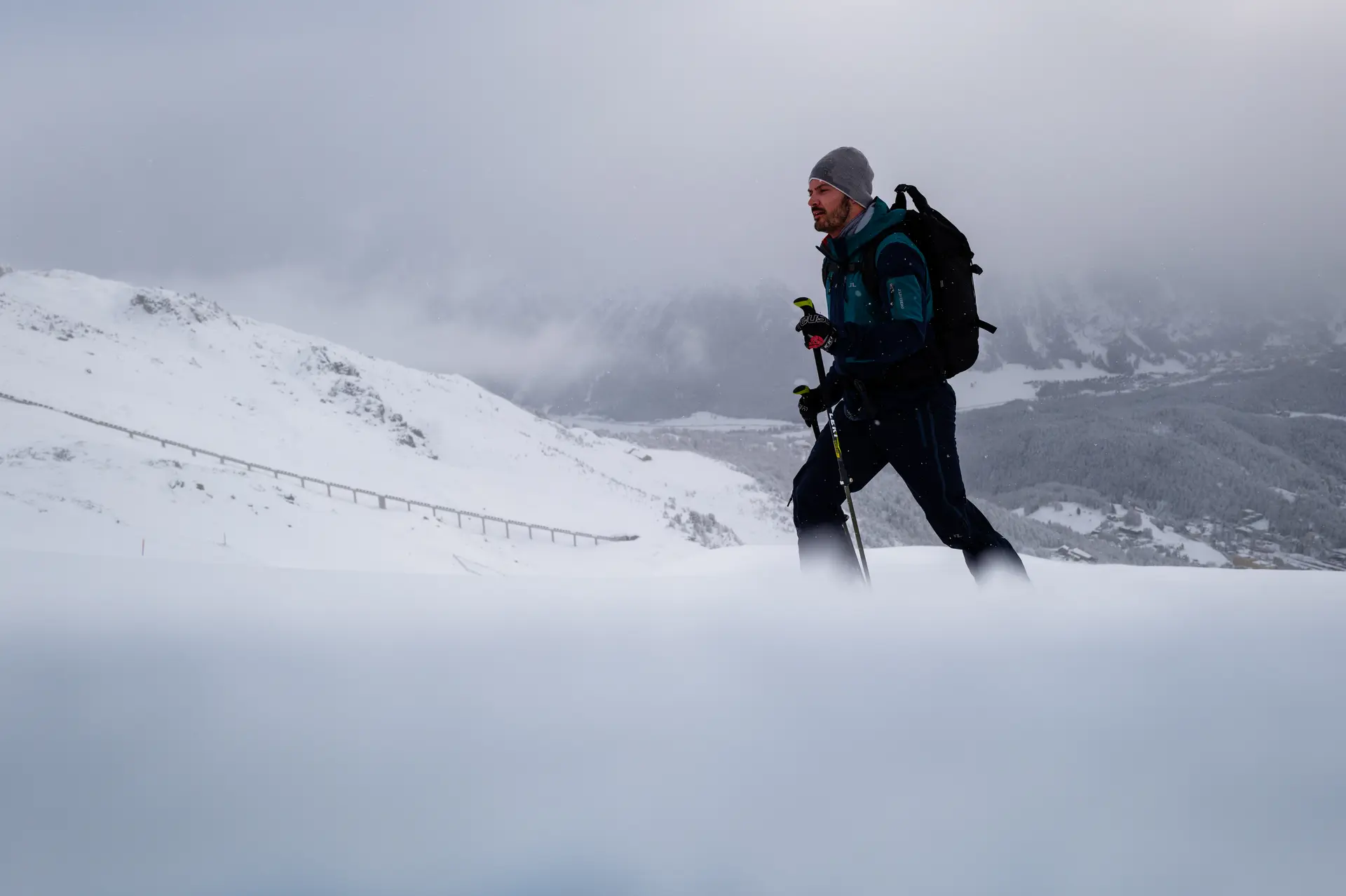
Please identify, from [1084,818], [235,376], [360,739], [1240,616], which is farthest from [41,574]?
[235,376]

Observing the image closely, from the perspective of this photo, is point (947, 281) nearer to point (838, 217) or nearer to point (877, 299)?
point (877, 299)

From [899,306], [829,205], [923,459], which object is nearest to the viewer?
[899,306]

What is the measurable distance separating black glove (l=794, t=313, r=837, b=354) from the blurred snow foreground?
1200 millimetres

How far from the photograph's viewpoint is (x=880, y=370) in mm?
2926

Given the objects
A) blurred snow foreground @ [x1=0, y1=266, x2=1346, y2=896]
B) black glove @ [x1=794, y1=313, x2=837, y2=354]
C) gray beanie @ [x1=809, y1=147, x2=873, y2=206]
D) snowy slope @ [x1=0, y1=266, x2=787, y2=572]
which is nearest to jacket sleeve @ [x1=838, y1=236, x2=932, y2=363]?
black glove @ [x1=794, y1=313, x2=837, y2=354]

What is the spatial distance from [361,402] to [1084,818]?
115 feet

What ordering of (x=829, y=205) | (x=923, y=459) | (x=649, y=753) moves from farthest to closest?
1. (x=829, y=205)
2. (x=923, y=459)
3. (x=649, y=753)

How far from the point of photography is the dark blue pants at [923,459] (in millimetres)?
2895

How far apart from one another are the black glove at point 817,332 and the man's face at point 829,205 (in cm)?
48

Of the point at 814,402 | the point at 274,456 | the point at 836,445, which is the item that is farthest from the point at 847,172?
the point at 274,456

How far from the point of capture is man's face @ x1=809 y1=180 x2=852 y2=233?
305cm

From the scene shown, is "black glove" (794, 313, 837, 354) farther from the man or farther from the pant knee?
the pant knee

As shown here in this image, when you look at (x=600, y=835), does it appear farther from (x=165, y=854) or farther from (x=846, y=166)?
(x=846, y=166)

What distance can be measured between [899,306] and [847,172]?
0.79 meters
